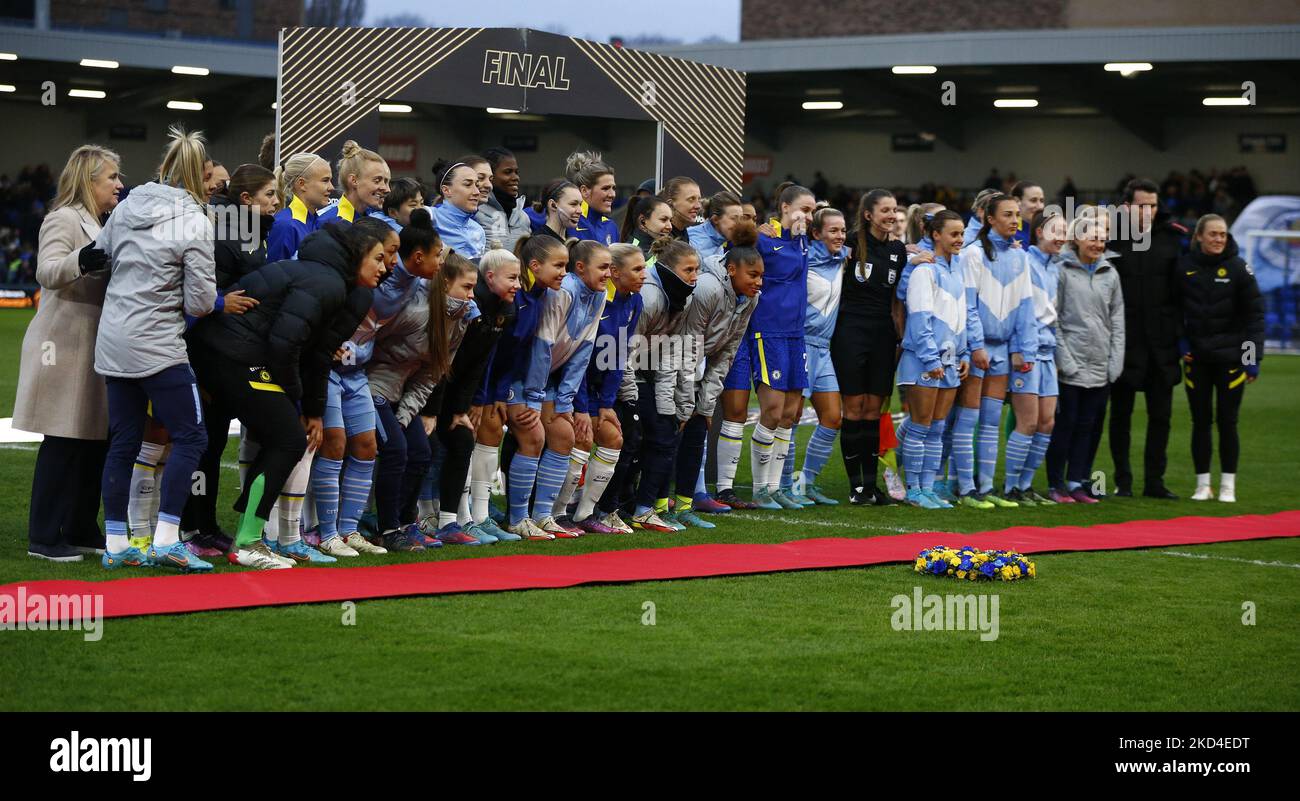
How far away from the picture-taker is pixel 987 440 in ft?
38.5

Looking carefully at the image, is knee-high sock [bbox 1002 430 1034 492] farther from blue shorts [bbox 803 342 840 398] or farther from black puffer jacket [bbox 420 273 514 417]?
black puffer jacket [bbox 420 273 514 417]

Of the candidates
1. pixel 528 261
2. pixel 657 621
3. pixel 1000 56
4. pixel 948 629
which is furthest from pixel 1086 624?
pixel 1000 56

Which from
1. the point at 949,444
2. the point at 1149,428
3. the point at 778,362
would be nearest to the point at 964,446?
the point at 949,444

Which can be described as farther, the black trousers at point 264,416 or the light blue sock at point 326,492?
the light blue sock at point 326,492

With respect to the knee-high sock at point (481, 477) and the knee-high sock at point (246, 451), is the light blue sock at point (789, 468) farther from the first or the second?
the knee-high sock at point (246, 451)

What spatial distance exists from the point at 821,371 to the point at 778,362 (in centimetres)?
55

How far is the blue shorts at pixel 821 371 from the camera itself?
11.3 m

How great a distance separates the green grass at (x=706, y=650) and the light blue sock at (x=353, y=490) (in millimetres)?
503

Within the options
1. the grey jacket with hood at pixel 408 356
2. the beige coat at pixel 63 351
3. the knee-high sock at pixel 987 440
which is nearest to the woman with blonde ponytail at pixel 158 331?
the beige coat at pixel 63 351

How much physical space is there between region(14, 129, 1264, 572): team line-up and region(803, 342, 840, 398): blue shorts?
0.07 feet

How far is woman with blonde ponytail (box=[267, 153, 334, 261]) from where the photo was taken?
8.39 m

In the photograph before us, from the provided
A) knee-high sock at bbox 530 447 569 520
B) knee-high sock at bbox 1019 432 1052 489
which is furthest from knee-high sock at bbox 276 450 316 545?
knee-high sock at bbox 1019 432 1052 489

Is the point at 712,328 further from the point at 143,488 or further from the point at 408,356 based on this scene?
the point at 143,488

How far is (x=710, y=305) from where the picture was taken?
10047 millimetres
